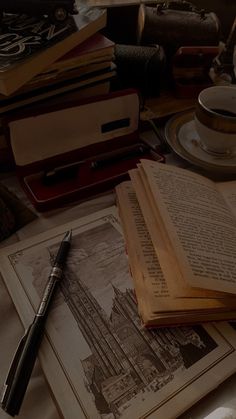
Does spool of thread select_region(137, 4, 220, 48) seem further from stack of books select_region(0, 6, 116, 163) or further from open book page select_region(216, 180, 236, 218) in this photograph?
open book page select_region(216, 180, 236, 218)

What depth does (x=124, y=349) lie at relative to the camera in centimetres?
39

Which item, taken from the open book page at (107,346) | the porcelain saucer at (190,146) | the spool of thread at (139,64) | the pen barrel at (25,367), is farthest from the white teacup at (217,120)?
the pen barrel at (25,367)

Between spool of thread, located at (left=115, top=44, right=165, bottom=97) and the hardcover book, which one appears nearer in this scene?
the hardcover book

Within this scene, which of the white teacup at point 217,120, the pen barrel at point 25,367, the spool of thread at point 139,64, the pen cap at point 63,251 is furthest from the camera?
the spool of thread at point 139,64

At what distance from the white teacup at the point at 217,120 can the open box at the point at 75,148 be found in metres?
0.08

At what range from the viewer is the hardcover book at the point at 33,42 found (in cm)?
48

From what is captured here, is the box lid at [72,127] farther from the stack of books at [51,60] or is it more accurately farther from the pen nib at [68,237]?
the pen nib at [68,237]

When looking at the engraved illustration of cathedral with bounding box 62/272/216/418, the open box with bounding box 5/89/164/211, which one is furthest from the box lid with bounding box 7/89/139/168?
the engraved illustration of cathedral with bounding box 62/272/216/418

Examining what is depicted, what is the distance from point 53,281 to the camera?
1.41 ft

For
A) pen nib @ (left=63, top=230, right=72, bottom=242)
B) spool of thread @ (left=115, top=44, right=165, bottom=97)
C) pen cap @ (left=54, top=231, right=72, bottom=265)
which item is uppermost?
spool of thread @ (left=115, top=44, right=165, bottom=97)

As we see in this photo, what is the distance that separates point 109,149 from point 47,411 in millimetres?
409

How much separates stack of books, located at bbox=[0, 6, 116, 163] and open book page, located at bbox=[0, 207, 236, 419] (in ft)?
0.72

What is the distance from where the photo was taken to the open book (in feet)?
1.30

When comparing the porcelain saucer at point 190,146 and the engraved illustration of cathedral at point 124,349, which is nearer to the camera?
the engraved illustration of cathedral at point 124,349
